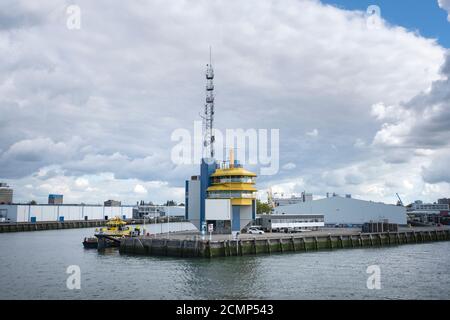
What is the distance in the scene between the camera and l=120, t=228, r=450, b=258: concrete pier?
5806 centimetres

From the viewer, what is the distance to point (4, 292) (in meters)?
37.7

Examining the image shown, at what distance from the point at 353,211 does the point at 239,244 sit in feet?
215

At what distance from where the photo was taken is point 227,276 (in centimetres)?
4453

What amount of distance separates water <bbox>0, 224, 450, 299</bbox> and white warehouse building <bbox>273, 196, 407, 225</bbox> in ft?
170

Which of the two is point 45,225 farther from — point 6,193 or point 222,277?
point 222,277

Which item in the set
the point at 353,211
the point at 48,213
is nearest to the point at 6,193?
the point at 48,213

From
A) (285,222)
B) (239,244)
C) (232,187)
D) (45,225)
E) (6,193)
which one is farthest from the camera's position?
(6,193)

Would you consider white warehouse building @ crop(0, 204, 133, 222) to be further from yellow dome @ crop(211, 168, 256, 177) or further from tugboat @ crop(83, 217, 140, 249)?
yellow dome @ crop(211, 168, 256, 177)

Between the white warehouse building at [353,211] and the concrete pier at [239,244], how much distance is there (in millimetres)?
34720

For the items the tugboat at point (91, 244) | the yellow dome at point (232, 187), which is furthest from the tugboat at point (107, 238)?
the yellow dome at point (232, 187)

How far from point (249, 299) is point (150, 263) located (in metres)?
21.8

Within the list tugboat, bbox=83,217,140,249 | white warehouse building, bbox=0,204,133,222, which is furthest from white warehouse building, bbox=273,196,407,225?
white warehouse building, bbox=0,204,133,222
